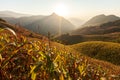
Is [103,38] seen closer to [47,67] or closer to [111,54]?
[111,54]

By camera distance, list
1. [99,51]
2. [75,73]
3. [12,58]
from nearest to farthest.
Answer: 1. [12,58]
2. [75,73]
3. [99,51]

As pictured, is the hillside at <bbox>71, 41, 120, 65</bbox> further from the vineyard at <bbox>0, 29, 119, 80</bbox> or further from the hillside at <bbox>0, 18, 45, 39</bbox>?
the vineyard at <bbox>0, 29, 119, 80</bbox>

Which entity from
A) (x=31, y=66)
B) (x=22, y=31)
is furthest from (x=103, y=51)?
(x=31, y=66)

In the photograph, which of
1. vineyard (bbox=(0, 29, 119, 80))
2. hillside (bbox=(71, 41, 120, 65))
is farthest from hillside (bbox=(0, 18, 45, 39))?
hillside (bbox=(71, 41, 120, 65))

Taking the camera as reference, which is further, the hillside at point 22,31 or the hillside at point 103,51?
the hillside at point 103,51

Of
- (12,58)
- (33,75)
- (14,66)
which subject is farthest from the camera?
(14,66)

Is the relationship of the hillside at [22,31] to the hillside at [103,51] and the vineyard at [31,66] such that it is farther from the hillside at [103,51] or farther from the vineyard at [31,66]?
the hillside at [103,51]

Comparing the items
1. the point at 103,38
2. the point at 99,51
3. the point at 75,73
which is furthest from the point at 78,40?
the point at 75,73

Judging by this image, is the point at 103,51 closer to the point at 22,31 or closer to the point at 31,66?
the point at 22,31

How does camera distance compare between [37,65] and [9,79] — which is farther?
[9,79]

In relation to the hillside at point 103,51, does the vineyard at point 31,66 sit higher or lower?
higher

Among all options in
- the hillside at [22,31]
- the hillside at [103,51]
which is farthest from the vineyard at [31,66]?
the hillside at [103,51]

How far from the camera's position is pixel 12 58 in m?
3.14

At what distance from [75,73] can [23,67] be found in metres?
0.93
